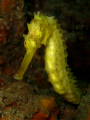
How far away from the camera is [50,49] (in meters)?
1.95

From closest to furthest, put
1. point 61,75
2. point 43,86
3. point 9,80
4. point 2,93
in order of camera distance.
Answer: point 2,93 < point 61,75 < point 9,80 < point 43,86

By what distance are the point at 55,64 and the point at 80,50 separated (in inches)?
85.8

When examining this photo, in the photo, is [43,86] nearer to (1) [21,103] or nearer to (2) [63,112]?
(2) [63,112]

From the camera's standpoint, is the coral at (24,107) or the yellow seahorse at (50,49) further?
the yellow seahorse at (50,49)

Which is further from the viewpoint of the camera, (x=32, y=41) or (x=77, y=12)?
(x=77, y=12)

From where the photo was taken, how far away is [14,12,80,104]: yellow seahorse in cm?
174

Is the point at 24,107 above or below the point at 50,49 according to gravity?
below

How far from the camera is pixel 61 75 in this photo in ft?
6.73

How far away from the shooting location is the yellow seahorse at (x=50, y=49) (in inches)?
68.5

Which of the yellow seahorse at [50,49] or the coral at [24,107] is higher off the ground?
the yellow seahorse at [50,49]

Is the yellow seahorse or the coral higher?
the yellow seahorse

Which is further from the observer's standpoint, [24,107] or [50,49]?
[50,49]

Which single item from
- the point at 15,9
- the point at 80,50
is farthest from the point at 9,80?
the point at 80,50

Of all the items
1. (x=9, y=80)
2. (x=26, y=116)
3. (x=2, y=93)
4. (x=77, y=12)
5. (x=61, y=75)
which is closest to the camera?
(x=26, y=116)
